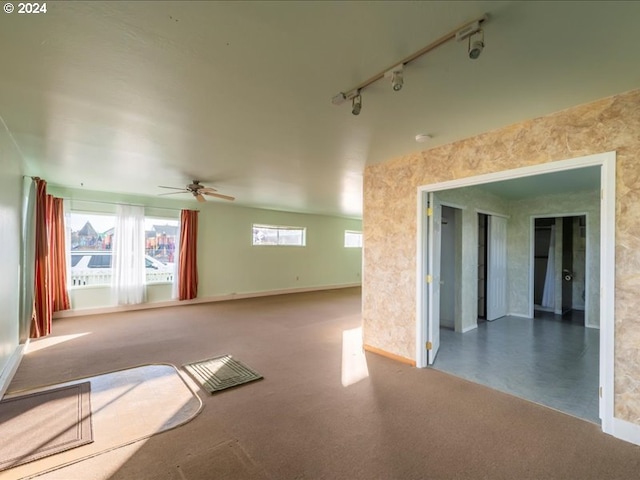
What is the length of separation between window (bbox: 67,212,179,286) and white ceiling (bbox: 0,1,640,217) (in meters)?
3.00

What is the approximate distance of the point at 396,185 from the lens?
3809 millimetres

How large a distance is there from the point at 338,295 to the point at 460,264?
4.51 metres

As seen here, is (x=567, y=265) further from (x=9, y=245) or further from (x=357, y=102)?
(x=9, y=245)

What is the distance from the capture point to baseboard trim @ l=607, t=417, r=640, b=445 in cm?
217

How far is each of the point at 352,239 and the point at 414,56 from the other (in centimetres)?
964

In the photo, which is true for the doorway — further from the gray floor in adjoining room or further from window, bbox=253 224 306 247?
window, bbox=253 224 306 247

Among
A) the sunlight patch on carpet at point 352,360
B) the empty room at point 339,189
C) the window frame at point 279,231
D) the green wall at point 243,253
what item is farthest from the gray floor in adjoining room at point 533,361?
the window frame at point 279,231

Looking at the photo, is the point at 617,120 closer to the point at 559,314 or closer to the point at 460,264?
the point at 460,264

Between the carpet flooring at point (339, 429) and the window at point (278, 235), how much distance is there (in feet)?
15.8

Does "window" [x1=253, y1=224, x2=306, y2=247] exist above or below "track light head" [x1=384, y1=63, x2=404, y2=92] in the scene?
below

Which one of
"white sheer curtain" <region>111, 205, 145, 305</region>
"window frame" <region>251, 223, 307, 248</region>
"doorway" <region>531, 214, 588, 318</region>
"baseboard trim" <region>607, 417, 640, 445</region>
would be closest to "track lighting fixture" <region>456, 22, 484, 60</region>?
"baseboard trim" <region>607, 417, 640, 445</region>

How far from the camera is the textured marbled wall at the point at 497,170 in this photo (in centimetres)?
219

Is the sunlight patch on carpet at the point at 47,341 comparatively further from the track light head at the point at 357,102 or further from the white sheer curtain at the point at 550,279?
the white sheer curtain at the point at 550,279

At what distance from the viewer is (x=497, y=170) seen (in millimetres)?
2859
